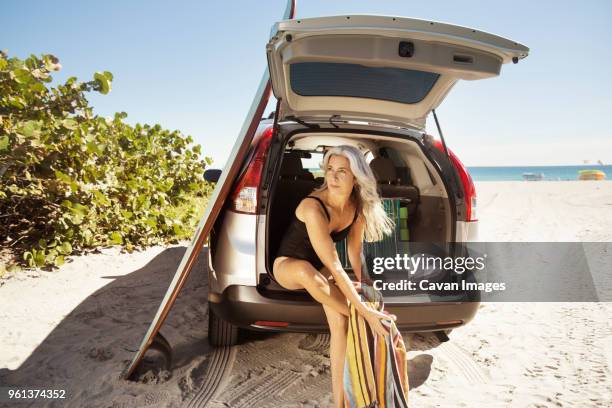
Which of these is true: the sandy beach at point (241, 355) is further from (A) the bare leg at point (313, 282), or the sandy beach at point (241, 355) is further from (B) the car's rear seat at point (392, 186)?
(B) the car's rear seat at point (392, 186)

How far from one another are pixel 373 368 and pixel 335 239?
768 millimetres

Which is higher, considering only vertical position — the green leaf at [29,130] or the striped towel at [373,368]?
the green leaf at [29,130]

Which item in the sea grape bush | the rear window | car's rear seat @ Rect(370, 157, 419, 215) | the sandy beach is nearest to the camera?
the rear window

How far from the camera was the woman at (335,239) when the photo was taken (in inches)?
83.8

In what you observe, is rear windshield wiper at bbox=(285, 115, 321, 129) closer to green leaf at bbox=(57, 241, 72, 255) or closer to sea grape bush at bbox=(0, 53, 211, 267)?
sea grape bush at bbox=(0, 53, 211, 267)

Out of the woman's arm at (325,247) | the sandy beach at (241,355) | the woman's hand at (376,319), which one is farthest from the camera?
the sandy beach at (241,355)

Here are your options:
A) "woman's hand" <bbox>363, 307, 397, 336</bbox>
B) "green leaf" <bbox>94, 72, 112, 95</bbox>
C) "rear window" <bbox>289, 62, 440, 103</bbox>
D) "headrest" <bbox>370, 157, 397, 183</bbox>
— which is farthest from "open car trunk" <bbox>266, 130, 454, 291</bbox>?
"green leaf" <bbox>94, 72, 112, 95</bbox>

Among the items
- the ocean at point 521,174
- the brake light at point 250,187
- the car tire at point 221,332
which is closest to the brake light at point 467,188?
the brake light at point 250,187

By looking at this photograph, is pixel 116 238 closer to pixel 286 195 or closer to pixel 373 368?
pixel 286 195

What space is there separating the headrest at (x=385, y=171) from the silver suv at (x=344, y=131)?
328 mm

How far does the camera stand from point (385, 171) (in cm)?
369

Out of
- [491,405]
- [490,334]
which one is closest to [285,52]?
[491,405]

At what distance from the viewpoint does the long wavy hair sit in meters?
2.29

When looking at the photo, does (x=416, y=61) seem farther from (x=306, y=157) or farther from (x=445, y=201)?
(x=306, y=157)
